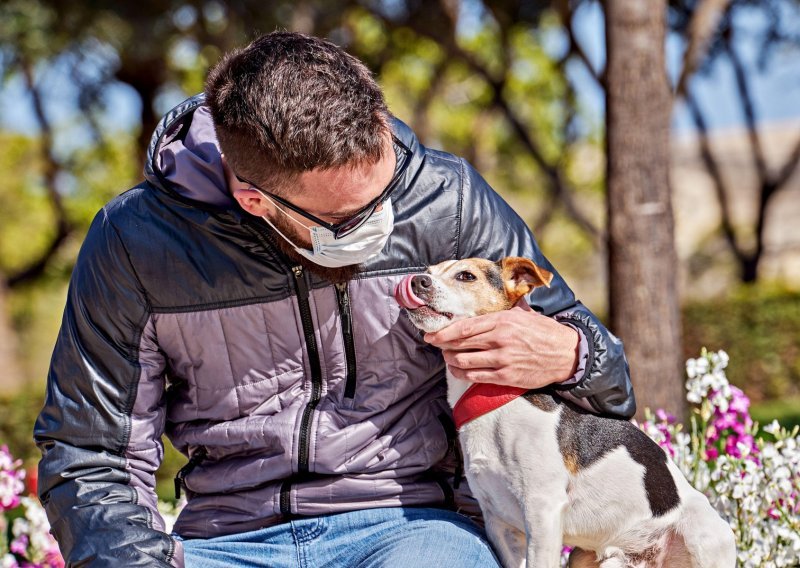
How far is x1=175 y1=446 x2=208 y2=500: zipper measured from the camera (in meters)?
3.24

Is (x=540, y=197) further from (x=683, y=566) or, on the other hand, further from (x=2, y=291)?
(x=683, y=566)

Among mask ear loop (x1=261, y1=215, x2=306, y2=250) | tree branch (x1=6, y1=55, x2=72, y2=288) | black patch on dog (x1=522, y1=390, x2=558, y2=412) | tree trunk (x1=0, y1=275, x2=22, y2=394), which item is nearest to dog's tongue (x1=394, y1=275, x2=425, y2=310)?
mask ear loop (x1=261, y1=215, x2=306, y2=250)

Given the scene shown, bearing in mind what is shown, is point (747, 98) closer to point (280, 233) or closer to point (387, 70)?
point (387, 70)

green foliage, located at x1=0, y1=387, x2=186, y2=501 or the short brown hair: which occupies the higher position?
the short brown hair

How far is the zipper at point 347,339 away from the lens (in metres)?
3.10

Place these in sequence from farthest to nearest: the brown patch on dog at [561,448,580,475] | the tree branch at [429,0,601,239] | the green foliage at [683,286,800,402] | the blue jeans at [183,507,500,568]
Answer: the tree branch at [429,0,601,239], the green foliage at [683,286,800,402], the brown patch on dog at [561,448,580,475], the blue jeans at [183,507,500,568]

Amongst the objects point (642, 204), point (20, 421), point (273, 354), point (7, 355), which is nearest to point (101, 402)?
point (273, 354)

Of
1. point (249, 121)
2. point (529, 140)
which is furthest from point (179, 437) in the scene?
point (529, 140)

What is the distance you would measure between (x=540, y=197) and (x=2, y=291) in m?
13.1

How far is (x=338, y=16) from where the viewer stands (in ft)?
50.1

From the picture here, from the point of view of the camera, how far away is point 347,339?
3115 millimetres

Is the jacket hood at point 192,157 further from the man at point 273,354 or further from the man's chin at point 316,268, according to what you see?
the man's chin at point 316,268

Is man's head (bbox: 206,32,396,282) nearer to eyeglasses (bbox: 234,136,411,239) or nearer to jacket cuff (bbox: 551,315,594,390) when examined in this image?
eyeglasses (bbox: 234,136,411,239)

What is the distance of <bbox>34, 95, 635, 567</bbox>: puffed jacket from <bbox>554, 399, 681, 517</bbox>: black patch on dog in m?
0.07
